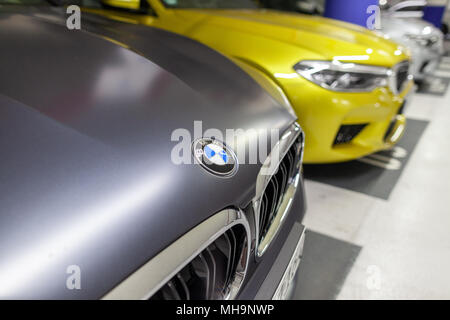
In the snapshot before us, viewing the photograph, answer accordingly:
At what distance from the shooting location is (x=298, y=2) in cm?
407

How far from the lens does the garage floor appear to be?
1.22m

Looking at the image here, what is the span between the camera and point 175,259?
1.50ft

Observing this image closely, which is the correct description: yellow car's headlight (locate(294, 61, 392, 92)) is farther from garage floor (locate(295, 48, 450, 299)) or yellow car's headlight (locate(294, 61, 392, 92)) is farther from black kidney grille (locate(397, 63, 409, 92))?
garage floor (locate(295, 48, 450, 299))

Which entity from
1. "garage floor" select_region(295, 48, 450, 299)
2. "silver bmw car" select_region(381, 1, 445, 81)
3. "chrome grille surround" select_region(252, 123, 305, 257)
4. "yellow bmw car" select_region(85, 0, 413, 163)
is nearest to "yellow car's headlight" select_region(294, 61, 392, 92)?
"yellow bmw car" select_region(85, 0, 413, 163)

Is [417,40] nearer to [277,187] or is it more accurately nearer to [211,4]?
[211,4]

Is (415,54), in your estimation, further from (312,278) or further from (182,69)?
(182,69)

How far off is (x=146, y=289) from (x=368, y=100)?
1.50m

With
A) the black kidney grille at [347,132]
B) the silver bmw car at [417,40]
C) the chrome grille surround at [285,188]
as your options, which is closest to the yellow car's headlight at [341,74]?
the black kidney grille at [347,132]

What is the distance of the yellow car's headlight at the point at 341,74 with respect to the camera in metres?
1.56

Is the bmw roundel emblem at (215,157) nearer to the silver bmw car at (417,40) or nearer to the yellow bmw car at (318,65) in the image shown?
the yellow bmw car at (318,65)

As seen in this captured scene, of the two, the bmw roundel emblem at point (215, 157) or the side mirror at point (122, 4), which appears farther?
the side mirror at point (122, 4)

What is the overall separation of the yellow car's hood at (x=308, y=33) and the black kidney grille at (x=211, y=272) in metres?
1.24

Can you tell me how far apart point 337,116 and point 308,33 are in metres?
0.46

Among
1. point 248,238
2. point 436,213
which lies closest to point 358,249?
point 436,213
